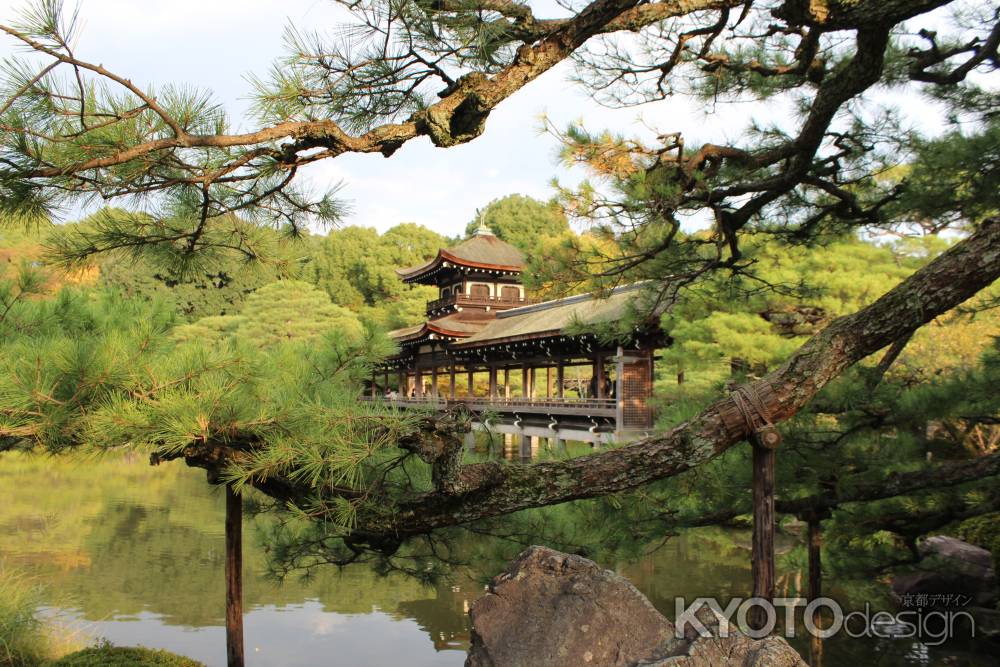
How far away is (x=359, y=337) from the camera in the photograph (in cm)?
305

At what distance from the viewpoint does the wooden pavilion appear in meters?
10.5

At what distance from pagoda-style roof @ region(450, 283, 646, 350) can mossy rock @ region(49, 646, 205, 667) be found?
7.74m

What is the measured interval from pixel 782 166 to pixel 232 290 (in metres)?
25.6

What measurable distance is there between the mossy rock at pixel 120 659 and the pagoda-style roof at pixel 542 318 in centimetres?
774

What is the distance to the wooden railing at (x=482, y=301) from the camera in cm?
1877

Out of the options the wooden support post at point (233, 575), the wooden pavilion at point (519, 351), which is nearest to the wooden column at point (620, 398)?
the wooden pavilion at point (519, 351)

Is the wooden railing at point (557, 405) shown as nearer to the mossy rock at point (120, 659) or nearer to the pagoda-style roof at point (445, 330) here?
the pagoda-style roof at point (445, 330)

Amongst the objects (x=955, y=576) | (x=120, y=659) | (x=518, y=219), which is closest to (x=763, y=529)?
(x=120, y=659)

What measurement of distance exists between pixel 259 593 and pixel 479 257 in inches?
Result: 500

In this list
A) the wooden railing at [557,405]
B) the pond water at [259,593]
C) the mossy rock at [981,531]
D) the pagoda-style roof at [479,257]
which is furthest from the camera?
the pagoda-style roof at [479,257]

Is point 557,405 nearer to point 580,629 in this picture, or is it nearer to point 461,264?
point 461,264

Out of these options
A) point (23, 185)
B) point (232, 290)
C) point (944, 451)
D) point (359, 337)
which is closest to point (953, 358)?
point (944, 451)

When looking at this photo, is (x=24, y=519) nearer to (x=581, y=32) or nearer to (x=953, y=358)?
(x=581, y=32)

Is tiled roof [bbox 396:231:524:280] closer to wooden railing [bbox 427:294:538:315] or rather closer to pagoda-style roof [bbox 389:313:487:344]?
wooden railing [bbox 427:294:538:315]
